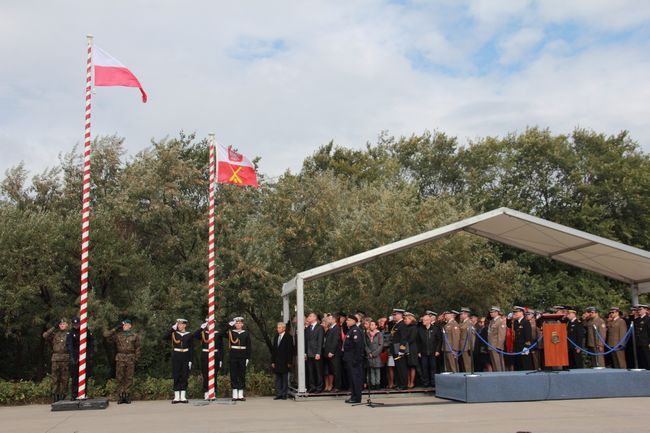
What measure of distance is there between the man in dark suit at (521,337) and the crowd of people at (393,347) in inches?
0.9

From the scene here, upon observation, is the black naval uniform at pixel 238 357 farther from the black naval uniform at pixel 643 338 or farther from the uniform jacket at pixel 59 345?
the black naval uniform at pixel 643 338

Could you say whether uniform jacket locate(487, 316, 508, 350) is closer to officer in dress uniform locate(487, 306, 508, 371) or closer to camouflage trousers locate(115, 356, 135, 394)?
officer in dress uniform locate(487, 306, 508, 371)

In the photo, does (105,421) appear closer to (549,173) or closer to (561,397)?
(561,397)

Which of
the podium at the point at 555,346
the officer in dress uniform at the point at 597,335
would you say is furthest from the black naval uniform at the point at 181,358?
the officer in dress uniform at the point at 597,335

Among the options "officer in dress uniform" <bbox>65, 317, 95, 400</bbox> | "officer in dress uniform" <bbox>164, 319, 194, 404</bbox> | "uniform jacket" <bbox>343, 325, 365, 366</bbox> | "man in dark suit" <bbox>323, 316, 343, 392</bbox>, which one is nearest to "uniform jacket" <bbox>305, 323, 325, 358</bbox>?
"man in dark suit" <bbox>323, 316, 343, 392</bbox>

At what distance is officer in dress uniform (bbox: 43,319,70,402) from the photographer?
615 inches

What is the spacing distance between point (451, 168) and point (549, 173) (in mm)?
7595

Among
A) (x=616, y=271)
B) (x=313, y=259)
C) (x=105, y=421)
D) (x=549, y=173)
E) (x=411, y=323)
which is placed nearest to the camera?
(x=105, y=421)

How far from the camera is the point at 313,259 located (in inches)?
947

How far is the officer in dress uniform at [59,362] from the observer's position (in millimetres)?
15633

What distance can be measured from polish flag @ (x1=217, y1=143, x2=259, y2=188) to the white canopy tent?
106 inches

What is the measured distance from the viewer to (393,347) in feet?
54.4

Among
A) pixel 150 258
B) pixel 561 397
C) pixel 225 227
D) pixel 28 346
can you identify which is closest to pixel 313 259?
pixel 225 227

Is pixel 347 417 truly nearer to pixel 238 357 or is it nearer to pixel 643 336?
pixel 238 357
